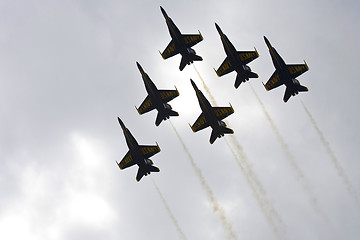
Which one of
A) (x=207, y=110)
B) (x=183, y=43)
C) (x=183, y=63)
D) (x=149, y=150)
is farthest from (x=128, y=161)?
(x=183, y=43)

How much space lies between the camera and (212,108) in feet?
479

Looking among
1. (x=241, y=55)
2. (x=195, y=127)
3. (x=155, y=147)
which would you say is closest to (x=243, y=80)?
(x=241, y=55)

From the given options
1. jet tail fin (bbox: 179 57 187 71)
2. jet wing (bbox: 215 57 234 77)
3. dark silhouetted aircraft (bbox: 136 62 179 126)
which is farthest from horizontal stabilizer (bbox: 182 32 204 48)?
dark silhouetted aircraft (bbox: 136 62 179 126)

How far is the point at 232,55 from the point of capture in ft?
491

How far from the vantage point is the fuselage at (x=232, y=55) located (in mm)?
149125

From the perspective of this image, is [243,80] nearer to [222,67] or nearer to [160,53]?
[222,67]

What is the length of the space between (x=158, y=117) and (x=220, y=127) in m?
15.5

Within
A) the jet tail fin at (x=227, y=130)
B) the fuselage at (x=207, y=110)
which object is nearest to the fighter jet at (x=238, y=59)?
the fuselage at (x=207, y=110)

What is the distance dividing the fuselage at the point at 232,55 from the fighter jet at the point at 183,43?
5.48 m

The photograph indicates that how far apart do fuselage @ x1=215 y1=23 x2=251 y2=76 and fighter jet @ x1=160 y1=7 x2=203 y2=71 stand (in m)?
5.48

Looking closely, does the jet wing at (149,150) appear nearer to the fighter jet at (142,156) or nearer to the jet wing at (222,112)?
the fighter jet at (142,156)

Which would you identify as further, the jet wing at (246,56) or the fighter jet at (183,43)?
the jet wing at (246,56)

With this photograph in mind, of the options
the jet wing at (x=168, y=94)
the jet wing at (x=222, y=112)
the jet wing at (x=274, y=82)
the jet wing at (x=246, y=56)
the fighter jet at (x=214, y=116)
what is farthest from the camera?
the jet wing at (x=274, y=82)

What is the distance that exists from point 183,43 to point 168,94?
12221mm
